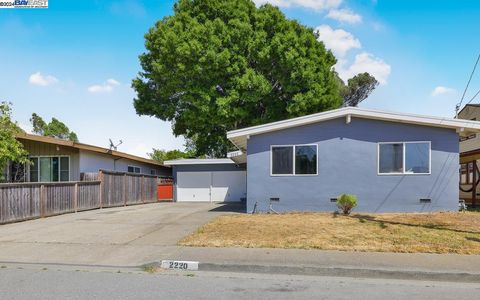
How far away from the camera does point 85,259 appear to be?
8.98 m

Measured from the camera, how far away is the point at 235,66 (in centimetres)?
2455

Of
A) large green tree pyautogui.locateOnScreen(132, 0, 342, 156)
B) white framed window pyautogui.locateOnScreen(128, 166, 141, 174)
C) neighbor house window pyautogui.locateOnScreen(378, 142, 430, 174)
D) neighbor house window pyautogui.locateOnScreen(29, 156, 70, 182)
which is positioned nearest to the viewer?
neighbor house window pyautogui.locateOnScreen(378, 142, 430, 174)

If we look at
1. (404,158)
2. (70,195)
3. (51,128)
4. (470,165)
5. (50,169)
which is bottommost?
(70,195)

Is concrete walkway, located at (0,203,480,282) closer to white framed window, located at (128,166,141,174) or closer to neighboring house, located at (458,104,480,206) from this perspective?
neighboring house, located at (458,104,480,206)

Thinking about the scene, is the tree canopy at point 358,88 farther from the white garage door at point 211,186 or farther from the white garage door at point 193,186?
the white garage door at point 193,186

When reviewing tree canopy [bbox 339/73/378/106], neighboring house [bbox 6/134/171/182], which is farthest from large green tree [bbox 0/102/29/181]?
tree canopy [bbox 339/73/378/106]

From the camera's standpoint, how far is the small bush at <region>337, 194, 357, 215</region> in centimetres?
1422

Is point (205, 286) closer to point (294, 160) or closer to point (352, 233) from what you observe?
point (352, 233)

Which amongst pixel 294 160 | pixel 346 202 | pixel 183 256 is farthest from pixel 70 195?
pixel 346 202

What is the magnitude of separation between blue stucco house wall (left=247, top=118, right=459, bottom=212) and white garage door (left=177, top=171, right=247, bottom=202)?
9612 mm

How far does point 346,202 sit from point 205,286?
854cm

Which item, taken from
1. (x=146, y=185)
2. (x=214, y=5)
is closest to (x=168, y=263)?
(x=146, y=185)

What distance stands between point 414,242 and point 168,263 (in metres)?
5.51

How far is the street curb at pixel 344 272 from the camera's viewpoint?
7238 mm
